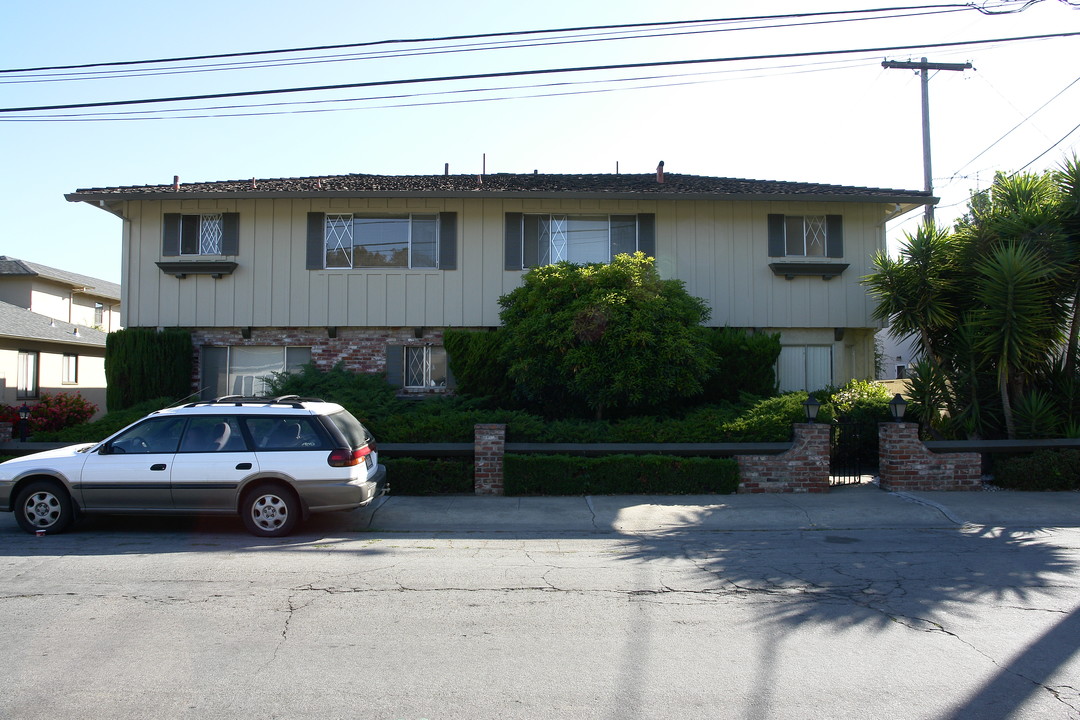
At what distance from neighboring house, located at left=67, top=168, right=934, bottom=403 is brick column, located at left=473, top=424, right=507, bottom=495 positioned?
448cm

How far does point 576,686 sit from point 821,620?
7.33 ft

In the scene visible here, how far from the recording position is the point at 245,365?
51.8 feet

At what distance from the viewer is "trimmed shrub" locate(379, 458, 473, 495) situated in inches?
444

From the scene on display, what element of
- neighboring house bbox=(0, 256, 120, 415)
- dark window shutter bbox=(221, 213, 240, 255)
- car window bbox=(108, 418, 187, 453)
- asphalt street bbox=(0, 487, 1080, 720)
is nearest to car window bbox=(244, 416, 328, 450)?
car window bbox=(108, 418, 187, 453)

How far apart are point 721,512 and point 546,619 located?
196 inches

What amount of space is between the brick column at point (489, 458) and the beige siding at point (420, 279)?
14.7 ft

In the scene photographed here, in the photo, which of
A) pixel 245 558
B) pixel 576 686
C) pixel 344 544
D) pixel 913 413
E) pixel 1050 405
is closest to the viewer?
pixel 576 686

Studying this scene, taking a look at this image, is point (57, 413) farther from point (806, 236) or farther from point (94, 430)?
point (806, 236)

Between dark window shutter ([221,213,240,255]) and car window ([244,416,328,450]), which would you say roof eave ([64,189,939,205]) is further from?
car window ([244,416,328,450])

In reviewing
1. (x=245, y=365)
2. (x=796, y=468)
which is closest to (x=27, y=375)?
(x=245, y=365)

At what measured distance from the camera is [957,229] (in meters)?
13.3

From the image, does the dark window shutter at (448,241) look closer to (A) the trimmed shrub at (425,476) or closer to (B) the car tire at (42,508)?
(A) the trimmed shrub at (425,476)

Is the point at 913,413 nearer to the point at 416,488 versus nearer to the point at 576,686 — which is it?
the point at 416,488

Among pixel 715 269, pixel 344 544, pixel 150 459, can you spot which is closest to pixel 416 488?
pixel 344 544
